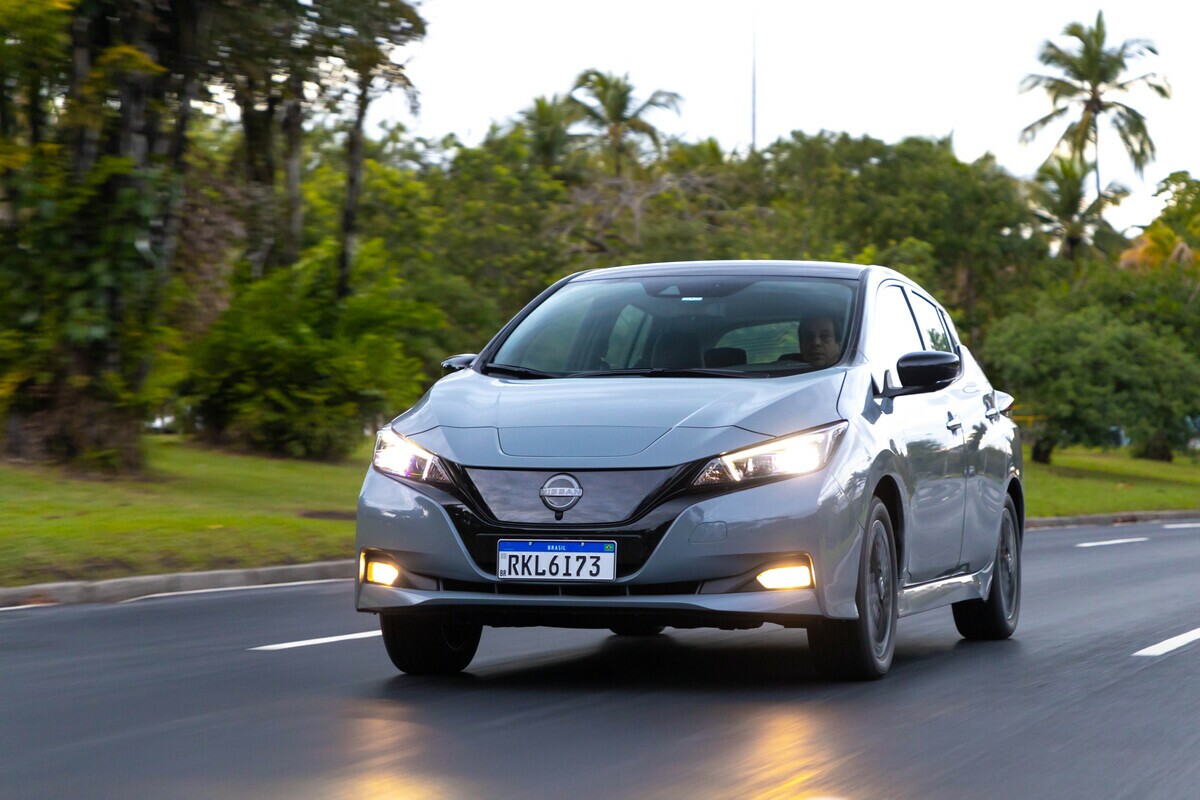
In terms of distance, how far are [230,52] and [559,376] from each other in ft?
44.3

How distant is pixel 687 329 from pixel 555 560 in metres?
1.67

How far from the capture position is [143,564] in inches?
509

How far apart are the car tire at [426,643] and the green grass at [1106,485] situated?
2216 cm

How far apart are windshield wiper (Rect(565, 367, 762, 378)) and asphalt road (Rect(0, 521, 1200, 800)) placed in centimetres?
123

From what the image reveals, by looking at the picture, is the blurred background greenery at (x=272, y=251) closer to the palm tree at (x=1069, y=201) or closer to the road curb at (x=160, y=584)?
the road curb at (x=160, y=584)

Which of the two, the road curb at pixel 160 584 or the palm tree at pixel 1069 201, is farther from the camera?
the palm tree at pixel 1069 201

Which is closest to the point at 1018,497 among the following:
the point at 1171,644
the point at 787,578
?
the point at 1171,644

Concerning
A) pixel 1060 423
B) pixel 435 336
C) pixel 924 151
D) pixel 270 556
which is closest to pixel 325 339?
pixel 435 336

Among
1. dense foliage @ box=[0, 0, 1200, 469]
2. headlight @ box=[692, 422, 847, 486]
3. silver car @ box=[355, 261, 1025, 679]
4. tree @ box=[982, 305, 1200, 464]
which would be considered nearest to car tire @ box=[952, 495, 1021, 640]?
silver car @ box=[355, 261, 1025, 679]

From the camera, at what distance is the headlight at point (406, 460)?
23.1ft

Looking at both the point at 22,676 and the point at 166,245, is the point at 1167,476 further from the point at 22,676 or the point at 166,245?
the point at 22,676

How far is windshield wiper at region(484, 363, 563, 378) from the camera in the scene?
7.87 m

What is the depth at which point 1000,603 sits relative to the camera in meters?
9.71

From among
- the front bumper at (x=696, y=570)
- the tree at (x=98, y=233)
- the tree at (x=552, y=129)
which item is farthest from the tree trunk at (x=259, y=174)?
the tree at (x=552, y=129)
